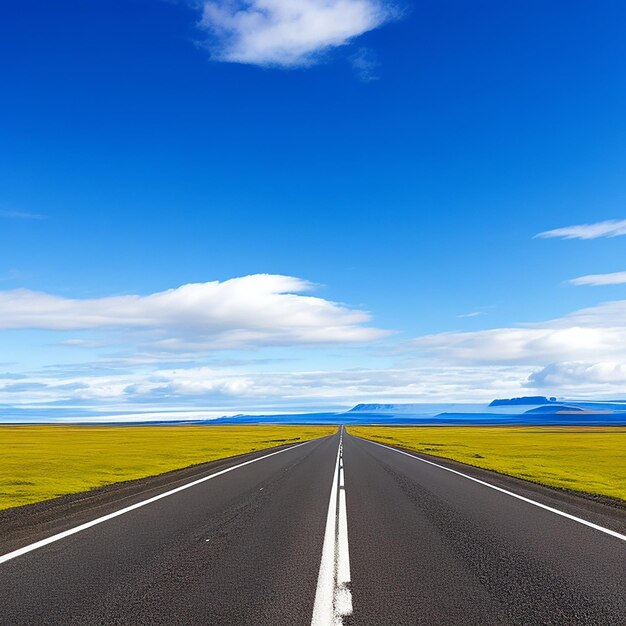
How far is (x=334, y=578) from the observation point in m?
7.00

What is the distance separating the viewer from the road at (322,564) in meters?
5.73

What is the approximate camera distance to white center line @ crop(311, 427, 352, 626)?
5.64 metres

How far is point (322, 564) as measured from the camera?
7719 millimetres

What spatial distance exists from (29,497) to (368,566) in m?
12.3

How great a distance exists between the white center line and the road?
0.02m

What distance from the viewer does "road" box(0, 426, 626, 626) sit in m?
5.73

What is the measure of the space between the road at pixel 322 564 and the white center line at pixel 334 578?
21 mm

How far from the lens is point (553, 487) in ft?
60.3

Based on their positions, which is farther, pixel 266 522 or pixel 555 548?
pixel 266 522

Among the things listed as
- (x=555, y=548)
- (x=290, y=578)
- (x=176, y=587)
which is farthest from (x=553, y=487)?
(x=176, y=587)

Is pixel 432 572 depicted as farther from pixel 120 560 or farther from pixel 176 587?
pixel 120 560

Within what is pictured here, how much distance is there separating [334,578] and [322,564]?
0.75 meters

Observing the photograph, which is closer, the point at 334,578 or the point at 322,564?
the point at 334,578

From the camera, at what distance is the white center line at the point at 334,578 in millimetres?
5641
